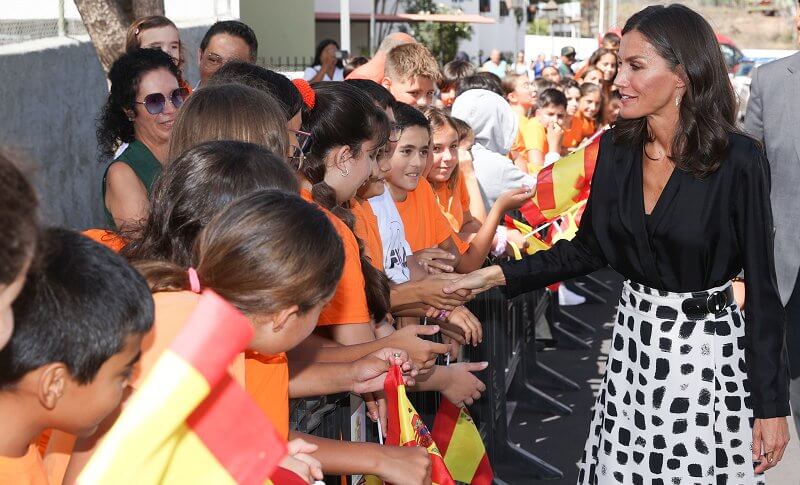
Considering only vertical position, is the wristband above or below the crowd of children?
below

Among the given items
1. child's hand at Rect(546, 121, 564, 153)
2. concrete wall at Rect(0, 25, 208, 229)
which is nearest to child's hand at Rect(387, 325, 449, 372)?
concrete wall at Rect(0, 25, 208, 229)

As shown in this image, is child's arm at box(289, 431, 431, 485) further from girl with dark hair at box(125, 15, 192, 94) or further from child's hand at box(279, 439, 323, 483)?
girl with dark hair at box(125, 15, 192, 94)

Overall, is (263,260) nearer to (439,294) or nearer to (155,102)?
(439,294)

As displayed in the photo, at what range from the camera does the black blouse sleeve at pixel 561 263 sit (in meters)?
4.03

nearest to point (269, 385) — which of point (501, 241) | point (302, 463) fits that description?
point (302, 463)

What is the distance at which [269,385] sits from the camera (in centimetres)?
273

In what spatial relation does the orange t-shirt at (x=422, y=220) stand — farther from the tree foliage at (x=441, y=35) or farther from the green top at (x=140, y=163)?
the tree foliage at (x=441, y=35)

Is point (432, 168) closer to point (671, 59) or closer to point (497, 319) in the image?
point (497, 319)

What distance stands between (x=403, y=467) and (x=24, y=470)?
4.11ft

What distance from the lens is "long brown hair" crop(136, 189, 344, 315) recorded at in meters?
2.43

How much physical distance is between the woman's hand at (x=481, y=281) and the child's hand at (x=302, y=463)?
1.77 m

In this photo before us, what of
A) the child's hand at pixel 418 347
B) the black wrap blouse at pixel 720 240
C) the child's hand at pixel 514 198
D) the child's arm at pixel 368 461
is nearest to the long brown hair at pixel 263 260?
the child's arm at pixel 368 461

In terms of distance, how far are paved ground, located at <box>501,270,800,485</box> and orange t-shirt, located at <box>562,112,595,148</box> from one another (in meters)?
2.87

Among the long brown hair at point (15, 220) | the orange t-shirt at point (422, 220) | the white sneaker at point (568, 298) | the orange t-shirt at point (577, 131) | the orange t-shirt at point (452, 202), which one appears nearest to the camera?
the long brown hair at point (15, 220)
